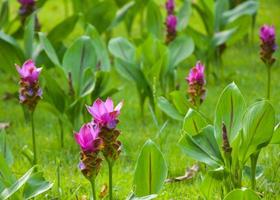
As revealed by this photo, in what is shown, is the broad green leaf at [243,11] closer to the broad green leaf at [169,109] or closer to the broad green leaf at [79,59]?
the broad green leaf at [79,59]

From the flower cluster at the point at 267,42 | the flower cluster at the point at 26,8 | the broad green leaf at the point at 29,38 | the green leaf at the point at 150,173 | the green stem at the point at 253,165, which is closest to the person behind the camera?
the green leaf at the point at 150,173

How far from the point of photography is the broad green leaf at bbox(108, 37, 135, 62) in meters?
4.97

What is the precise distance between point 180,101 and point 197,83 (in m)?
0.22

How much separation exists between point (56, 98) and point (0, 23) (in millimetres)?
1774

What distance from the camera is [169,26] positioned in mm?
5199

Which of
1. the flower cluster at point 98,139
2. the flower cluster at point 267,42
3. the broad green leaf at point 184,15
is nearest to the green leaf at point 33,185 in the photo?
the flower cluster at point 98,139

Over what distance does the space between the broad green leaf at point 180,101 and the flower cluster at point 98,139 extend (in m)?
0.99

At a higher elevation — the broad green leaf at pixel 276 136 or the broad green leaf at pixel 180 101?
the broad green leaf at pixel 180 101

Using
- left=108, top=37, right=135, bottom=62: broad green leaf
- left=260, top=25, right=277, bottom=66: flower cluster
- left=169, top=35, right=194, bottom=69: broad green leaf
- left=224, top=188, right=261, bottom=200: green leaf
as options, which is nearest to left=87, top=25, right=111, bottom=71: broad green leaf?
left=108, top=37, right=135, bottom=62: broad green leaf

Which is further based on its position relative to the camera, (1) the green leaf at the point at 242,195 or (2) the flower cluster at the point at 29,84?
(2) the flower cluster at the point at 29,84

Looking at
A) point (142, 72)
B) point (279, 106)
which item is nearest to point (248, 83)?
point (279, 106)

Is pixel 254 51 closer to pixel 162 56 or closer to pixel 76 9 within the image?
pixel 76 9

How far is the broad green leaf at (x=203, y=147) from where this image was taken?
308 centimetres

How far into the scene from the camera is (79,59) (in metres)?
4.45
